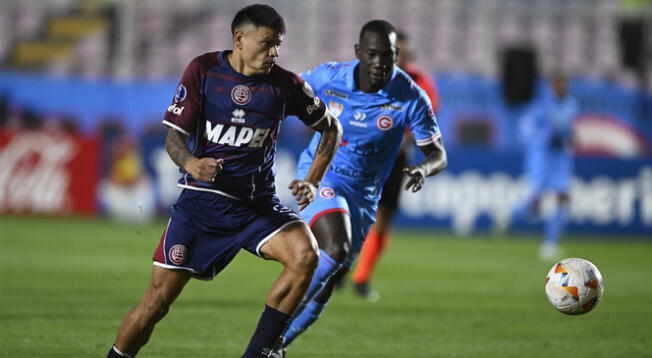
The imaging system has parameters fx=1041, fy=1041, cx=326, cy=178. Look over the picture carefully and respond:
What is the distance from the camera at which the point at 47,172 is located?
64.2ft

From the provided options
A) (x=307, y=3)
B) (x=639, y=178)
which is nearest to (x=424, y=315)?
(x=639, y=178)

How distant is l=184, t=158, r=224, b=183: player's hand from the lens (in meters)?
5.14

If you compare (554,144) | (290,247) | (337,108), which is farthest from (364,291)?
(554,144)

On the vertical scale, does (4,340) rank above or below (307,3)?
below

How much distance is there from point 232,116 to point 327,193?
168 centimetres

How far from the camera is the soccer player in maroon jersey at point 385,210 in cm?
1067

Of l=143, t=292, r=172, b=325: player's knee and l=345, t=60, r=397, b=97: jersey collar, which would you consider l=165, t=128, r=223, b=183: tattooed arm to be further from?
l=345, t=60, r=397, b=97: jersey collar

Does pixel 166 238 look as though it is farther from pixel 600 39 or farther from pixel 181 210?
pixel 600 39

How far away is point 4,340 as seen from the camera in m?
7.02

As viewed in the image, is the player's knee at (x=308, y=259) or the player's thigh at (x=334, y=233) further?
the player's thigh at (x=334, y=233)

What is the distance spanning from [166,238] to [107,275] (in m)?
6.57

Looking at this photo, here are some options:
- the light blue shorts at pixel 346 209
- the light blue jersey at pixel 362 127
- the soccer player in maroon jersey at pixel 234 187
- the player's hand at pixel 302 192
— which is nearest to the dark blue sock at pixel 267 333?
the soccer player in maroon jersey at pixel 234 187

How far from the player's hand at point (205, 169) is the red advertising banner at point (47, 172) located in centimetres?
1506

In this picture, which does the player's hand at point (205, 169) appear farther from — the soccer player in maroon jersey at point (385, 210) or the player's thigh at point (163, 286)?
the soccer player in maroon jersey at point (385, 210)
